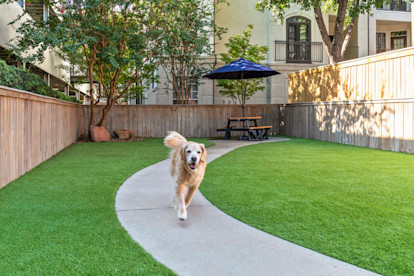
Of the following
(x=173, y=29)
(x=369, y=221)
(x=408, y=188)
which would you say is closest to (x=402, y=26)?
(x=173, y=29)

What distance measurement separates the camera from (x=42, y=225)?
3.48 m

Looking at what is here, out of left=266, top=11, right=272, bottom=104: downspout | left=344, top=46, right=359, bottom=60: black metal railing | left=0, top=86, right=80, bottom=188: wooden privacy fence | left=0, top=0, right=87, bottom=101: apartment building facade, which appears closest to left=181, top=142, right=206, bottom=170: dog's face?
left=0, top=86, right=80, bottom=188: wooden privacy fence

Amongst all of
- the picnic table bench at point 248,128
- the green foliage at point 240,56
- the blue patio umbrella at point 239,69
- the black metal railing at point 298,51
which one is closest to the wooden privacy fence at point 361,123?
the picnic table bench at point 248,128

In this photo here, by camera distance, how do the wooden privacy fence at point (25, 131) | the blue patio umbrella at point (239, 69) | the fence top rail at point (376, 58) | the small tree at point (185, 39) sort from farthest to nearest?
the small tree at point (185, 39), the blue patio umbrella at point (239, 69), the fence top rail at point (376, 58), the wooden privacy fence at point (25, 131)

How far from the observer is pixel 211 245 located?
3.04 meters

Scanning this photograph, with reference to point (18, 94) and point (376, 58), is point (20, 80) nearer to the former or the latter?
point (18, 94)

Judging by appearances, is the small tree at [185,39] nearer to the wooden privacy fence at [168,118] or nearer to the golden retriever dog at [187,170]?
the wooden privacy fence at [168,118]

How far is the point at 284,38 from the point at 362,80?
35.8 feet

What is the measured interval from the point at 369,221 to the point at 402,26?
2398 cm

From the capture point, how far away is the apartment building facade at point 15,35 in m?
11.0

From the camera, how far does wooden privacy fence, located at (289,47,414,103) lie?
9555 mm

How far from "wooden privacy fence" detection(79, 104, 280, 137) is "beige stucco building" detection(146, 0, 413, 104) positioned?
3.95 meters

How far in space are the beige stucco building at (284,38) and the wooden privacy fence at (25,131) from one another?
11601 mm

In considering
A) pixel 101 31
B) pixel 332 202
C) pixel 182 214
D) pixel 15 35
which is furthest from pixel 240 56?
pixel 182 214
